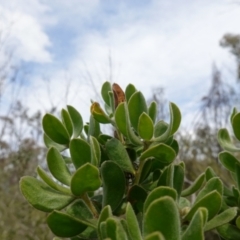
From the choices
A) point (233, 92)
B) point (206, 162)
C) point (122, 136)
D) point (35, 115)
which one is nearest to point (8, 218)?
point (206, 162)

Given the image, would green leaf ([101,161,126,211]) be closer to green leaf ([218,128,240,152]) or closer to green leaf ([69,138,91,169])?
green leaf ([69,138,91,169])

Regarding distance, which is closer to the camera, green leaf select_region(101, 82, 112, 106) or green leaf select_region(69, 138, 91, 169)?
green leaf select_region(69, 138, 91, 169)

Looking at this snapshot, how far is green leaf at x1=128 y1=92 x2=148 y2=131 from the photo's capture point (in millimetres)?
453

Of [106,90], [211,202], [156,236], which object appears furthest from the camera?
[106,90]

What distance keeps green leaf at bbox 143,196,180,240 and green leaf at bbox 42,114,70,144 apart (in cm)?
23

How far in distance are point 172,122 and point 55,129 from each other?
0.14 metres

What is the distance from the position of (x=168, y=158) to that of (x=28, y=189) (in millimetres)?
156

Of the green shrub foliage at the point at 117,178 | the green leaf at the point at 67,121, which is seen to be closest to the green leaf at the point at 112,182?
the green shrub foliage at the point at 117,178

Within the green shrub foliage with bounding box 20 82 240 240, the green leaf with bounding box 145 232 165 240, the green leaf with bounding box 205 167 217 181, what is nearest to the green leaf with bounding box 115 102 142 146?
the green shrub foliage with bounding box 20 82 240 240

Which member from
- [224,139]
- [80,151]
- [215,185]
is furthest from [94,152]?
[224,139]

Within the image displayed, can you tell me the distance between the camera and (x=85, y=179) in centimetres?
37

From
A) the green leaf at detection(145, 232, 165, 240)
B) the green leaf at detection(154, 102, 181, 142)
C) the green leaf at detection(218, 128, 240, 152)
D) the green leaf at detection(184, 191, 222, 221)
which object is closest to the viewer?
the green leaf at detection(145, 232, 165, 240)

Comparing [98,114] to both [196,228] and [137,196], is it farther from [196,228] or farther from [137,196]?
[196,228]

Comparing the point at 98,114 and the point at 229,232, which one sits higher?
the point at 98,114
